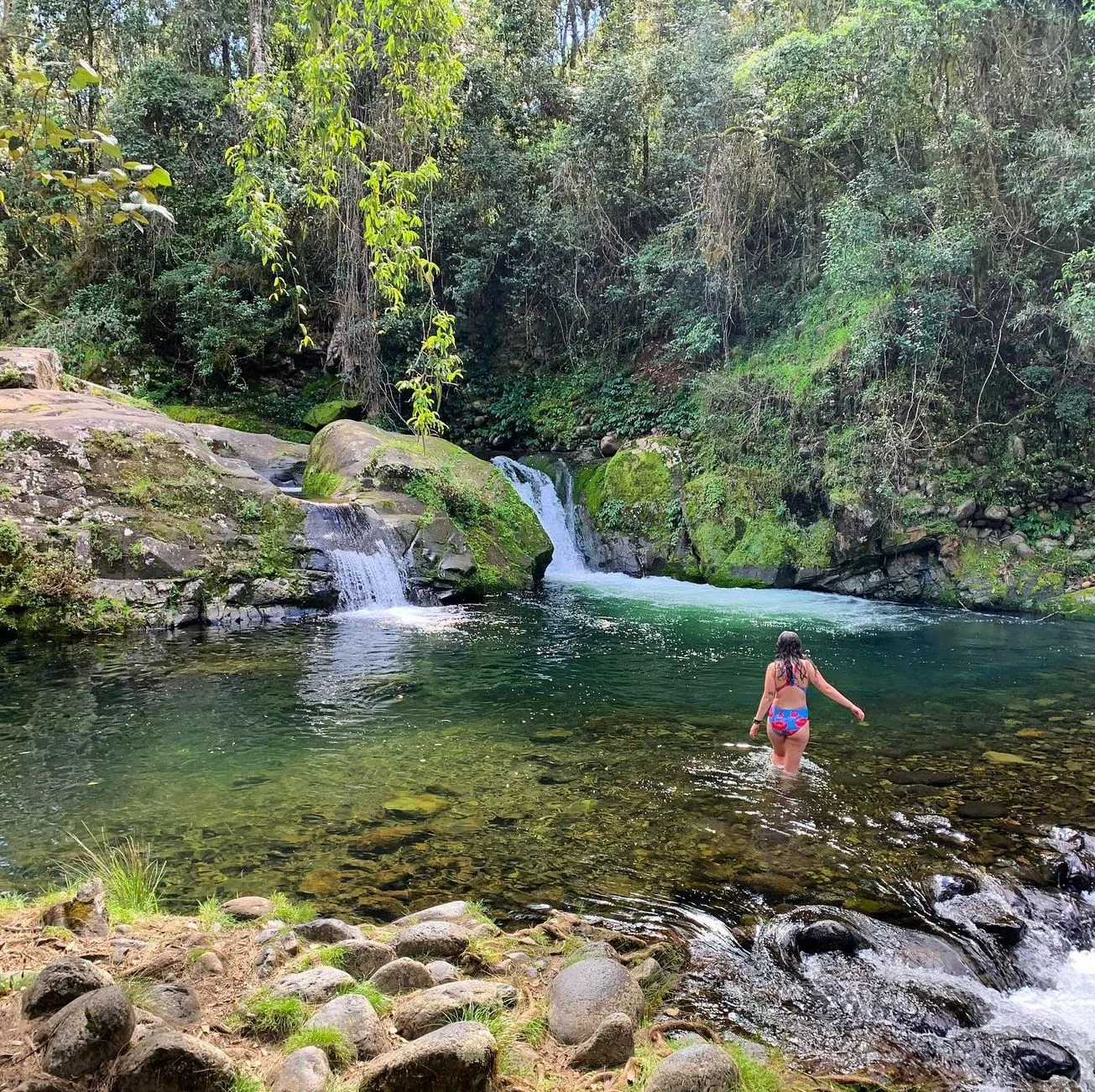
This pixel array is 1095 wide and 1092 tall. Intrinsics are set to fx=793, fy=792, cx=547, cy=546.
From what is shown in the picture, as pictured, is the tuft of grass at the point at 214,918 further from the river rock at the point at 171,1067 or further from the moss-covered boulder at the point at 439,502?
the moss-covered boulder at the point at 439,502

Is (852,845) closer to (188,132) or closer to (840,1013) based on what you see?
(840,1013)

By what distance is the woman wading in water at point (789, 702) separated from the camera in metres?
6.04

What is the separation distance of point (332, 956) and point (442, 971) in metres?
0.45

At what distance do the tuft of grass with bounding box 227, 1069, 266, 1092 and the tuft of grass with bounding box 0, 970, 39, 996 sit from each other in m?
0.83

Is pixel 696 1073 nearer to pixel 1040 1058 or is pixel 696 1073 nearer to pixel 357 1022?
pixel 357 1022

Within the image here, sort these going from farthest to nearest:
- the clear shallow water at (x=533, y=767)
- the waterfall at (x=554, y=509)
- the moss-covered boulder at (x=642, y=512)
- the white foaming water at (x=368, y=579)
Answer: the waterfall at (x=554, y=509) → the moss-covered boulder at (x=642, y=512) → the white foaming water at (x=368, y=579) → the clear shallow water at (x=533, y=767)

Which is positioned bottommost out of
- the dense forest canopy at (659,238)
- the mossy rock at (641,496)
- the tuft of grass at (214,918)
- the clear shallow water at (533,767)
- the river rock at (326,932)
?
the clear shallow water at (533,767)

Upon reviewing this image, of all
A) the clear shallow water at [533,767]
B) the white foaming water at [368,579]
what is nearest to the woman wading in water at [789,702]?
the clear shallow water at [533,767]

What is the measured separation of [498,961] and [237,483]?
10889 millimetres

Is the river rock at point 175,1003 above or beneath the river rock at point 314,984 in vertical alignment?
above

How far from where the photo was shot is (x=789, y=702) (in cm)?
604


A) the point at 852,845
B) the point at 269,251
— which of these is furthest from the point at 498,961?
the point at 269,251

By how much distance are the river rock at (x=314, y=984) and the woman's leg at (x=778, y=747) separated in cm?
403

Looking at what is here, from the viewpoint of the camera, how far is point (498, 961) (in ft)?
11.3
